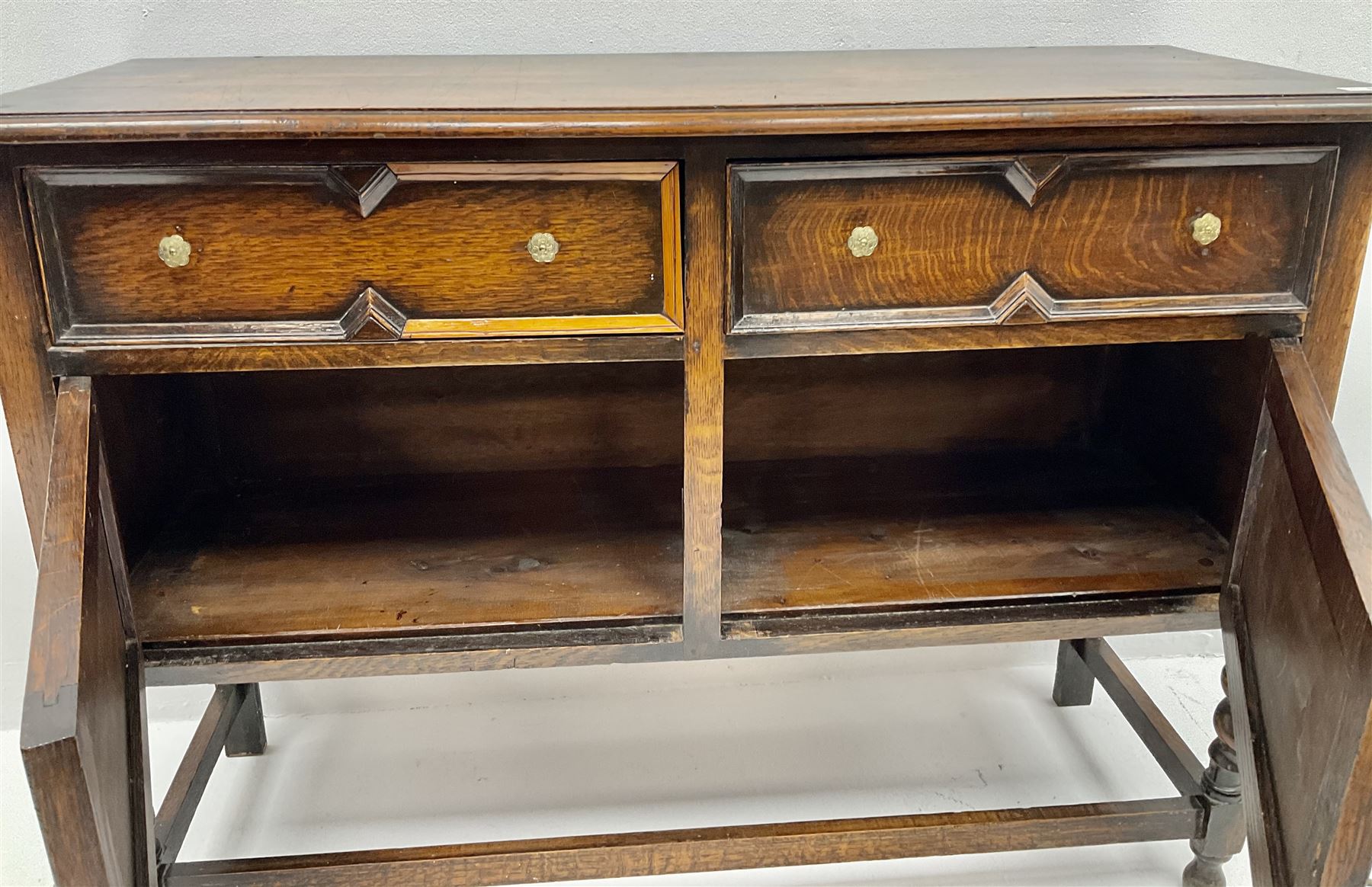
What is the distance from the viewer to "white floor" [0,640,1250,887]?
1780 millimetres

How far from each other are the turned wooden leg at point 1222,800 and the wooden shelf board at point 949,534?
25 centimetres

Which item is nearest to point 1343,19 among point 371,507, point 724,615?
point 724,615

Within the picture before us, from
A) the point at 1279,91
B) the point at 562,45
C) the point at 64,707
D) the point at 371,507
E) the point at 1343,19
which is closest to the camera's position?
the point at 64,707

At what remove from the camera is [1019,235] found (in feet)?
4.07

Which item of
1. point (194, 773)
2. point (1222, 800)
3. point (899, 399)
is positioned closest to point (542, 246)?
point (899, 399)

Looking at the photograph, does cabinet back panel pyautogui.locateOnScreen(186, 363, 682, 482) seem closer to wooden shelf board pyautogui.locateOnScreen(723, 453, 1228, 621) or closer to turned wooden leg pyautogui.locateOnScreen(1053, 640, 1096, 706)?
wooden shelf board pyautogui.locateOnScreen(723, 453, 1228, 621)

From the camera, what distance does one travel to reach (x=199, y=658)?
133 centimetres

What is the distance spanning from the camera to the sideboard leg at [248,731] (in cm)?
193

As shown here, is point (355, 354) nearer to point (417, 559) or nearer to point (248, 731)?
point (417, 559)

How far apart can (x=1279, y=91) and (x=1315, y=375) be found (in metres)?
0.35

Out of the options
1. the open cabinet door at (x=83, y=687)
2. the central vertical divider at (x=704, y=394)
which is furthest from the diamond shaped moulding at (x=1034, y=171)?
the open cabinet door at (x=83, y=687)

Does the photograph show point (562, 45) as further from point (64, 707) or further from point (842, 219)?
point (64, 707)

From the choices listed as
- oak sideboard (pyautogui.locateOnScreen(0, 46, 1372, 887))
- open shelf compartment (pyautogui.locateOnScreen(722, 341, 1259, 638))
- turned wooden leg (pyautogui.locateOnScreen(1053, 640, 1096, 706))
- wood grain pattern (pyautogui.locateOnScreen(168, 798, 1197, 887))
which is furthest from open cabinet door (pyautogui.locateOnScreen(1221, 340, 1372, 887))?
turned wooden leg (pyautogui.locateOnScreen(1053, 640, 1096, 706))

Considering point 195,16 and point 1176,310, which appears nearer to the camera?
point 1176,310
